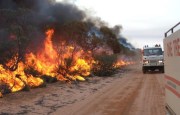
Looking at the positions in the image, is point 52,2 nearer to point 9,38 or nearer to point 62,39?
point 62,39

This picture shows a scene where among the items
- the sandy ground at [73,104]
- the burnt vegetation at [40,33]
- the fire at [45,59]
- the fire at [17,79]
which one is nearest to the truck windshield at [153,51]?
the burnt vegetation at [40,33]

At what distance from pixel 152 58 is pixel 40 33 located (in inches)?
528

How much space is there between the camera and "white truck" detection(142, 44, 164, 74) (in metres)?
35.4

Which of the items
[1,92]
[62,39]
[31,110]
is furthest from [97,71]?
[31,110]

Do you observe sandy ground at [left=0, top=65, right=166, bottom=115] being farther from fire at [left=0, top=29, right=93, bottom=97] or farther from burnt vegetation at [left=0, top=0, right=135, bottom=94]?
burnt vegetation at [left=0, top=0, right=135, bottom=94]

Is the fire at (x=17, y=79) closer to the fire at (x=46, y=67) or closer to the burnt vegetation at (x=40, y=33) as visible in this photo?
the fire at (x=46, y=67)

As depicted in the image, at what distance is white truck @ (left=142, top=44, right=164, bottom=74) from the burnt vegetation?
3.50 metres

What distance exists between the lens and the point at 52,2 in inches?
1348

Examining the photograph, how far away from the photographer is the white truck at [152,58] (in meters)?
35.4

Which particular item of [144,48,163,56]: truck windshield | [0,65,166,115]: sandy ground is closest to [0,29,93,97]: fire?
[0,65,166,115]: sandy ground

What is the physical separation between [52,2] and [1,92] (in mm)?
19582

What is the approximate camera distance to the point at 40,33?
26.8 meters

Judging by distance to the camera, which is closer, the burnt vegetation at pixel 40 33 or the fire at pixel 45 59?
the burnt vegetation at pixel 40 33

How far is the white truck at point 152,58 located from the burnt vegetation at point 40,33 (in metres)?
3.50
